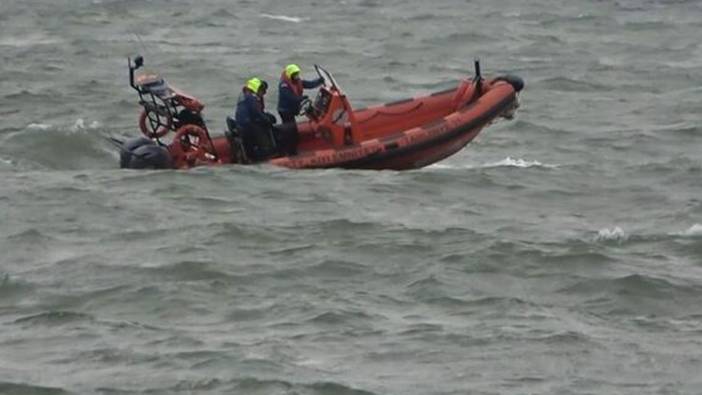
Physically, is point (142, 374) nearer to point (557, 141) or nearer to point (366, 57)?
point (557, 141)

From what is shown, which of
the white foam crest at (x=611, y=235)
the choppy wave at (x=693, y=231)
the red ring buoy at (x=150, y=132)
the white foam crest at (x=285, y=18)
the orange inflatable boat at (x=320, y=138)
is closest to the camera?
the white foam crest at (x=611, y=235)

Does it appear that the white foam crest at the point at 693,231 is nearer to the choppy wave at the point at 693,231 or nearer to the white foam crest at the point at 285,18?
the choppy wave at the point at 693,231

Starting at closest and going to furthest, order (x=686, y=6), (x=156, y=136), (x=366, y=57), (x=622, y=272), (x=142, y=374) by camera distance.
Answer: (x=142, y=374) → (x=622, y=272) → (x=156, y=136) → (x=366, y=57) → (x=686, y=6)

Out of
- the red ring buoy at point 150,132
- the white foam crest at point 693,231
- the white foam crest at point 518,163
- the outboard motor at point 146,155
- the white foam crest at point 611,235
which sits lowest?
the white foam crest at point 518,163

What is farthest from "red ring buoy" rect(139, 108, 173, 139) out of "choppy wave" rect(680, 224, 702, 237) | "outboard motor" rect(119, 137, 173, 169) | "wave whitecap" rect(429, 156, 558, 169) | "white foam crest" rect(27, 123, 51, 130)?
"choppy wave" rect(680, 224, 702, 237)

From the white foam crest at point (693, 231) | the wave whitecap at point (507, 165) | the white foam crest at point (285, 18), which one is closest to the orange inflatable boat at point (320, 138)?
the wave whitecap at point (507, 165)

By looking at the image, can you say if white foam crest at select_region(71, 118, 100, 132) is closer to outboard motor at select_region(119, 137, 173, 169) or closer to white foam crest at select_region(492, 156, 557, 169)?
outboard motor at select_region(119, 137, 173, 169)

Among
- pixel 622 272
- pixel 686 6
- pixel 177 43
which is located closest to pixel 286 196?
pixel 622 272

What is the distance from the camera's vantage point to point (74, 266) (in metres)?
14.5

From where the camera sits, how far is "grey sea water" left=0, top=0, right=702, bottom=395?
1183 cm

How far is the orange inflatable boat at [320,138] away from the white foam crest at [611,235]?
293 cm

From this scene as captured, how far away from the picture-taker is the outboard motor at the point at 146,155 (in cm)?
1819

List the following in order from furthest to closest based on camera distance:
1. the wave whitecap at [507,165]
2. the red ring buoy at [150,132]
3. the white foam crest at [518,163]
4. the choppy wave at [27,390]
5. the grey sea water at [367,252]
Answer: the white foam crest at [518,163], the wave whitecap at [507,165], the red ring buoy at [150,132], the grey sea water at [367,252], the choppy wave at [27,390]

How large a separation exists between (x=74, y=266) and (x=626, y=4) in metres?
21.9
